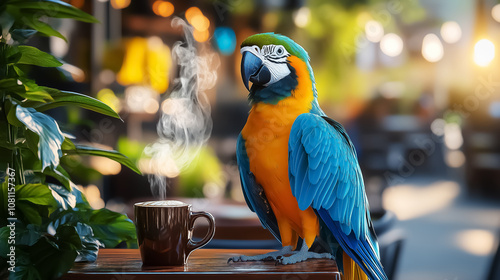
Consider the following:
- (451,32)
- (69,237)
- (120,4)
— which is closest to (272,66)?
(69,237)

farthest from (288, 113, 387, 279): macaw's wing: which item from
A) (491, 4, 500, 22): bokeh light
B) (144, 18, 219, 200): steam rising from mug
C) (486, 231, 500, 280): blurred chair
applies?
(491, 4, 500, 22): bokeh light

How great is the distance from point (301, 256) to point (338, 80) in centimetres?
227

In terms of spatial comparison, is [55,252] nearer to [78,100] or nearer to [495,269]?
[78,100]

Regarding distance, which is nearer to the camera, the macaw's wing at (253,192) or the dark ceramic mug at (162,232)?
the dark ceramic mug at (162,232)

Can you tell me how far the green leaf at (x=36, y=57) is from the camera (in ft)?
2.12

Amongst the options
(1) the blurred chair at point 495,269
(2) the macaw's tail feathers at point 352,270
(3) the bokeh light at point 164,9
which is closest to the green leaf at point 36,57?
(2) the macaw's tail feathers at point 352,270

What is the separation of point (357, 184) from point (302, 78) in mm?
185

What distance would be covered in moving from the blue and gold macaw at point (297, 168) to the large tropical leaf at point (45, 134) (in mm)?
279

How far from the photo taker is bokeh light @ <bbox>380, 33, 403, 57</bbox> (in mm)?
2932

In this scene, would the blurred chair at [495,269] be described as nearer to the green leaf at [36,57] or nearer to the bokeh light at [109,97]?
the green leaf at [36,57]

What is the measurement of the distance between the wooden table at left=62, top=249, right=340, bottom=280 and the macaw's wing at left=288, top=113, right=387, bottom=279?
5cm

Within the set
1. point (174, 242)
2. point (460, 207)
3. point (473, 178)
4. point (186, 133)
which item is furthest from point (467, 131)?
point (174, 242)

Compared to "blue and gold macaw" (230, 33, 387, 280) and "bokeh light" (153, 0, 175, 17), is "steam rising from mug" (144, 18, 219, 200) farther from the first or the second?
"blue and gold macaw" (230, 33, 387, 280)

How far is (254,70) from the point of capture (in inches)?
29.1
